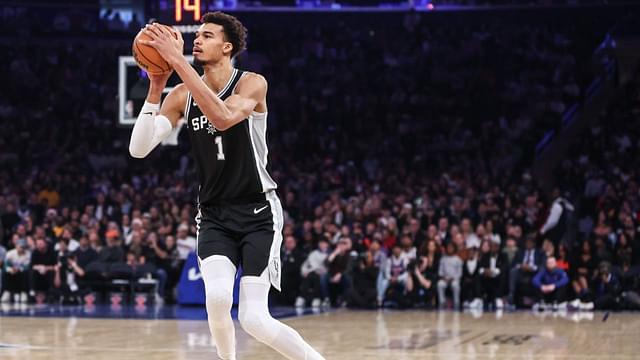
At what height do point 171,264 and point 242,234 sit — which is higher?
point 242,234

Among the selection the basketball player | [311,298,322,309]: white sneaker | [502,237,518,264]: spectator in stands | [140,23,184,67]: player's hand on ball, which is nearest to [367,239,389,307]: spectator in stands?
[311,298,322,309]: white sneaker

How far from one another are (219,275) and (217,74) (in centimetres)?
119

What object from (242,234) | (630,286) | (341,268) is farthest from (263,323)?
(630,286)

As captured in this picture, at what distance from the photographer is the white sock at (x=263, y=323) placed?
20.2 feet

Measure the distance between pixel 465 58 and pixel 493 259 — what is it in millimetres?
10823

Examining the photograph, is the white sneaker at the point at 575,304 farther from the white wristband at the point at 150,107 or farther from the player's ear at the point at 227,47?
the white wristband at the point at 150,107

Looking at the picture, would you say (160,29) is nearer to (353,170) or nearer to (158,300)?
(158,300)

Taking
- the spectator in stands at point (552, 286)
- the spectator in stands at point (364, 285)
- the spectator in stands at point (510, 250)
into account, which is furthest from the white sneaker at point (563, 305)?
the spectator in stands at point (364, 285)

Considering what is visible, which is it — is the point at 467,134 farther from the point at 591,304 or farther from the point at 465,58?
the point at 591,304

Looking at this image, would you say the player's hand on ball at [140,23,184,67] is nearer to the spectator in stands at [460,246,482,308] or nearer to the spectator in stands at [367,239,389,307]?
the spectator in stands at [367,239,389,307]

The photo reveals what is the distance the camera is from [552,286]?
59.3 feet

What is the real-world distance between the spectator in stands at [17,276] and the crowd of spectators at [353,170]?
0.12ft

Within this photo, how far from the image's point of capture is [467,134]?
25.5 m

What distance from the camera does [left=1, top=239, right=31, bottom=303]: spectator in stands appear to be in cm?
2002
